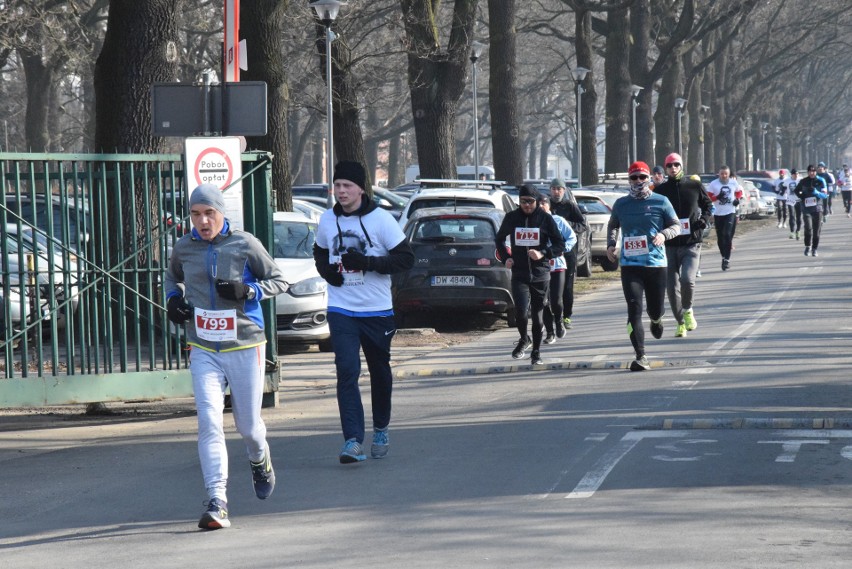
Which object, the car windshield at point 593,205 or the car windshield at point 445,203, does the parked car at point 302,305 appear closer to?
the car windshield at point 445,203

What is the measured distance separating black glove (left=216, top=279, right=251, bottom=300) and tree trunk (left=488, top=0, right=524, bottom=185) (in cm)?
2632

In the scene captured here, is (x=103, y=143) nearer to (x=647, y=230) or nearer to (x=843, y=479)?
(x=647, y=230)

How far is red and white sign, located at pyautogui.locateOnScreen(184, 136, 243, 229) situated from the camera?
1088cm

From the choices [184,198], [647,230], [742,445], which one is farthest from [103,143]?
[742,445]

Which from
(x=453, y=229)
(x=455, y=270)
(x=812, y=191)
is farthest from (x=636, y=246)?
(x=812, y=191)

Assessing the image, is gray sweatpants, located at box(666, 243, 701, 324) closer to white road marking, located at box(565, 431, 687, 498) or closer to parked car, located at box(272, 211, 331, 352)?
parked car, located at box(272, 211, 331, 352)

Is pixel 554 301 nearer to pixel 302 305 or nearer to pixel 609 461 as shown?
pixel 302 305

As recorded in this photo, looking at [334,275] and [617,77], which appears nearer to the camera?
[334,275]

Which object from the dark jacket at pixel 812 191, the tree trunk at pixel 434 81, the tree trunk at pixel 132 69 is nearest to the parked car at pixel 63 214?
the tree trunk at pixel 132 69

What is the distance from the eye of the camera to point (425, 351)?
16.1 meters

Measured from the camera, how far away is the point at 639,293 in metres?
13.6

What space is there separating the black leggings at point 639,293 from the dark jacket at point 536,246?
0.71 m

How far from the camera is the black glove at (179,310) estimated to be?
298 inches

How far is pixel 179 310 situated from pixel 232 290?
30 centimetres
